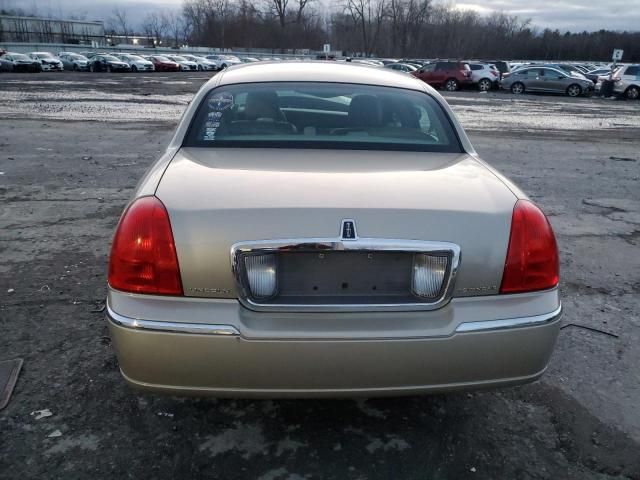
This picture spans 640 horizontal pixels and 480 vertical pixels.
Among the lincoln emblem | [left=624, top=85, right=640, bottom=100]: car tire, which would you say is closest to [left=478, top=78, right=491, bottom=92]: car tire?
[left=624, top=85, right=640, bottom=100]: car tire

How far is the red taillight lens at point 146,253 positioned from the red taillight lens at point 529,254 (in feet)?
4.26

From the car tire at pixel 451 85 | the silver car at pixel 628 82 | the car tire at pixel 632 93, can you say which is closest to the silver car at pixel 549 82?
the silver car at pixel 628 82

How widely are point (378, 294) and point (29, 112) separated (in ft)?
55.5

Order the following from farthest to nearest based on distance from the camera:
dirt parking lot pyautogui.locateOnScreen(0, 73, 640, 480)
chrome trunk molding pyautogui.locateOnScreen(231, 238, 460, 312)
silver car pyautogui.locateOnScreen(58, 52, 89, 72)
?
silver car pyautogui.locateOnScreen(58, 52, 89, 72), dirt parking lot pyautogui.locateOnScreen(0, 73, 640, 480), chrome trunk molding pyautogui.locateOnScreen(231, 238, 460, 312)

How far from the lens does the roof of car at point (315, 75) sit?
3504 millimetres

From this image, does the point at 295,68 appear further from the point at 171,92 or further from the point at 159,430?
the point at 171,92

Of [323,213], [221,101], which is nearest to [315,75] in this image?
[221,101]

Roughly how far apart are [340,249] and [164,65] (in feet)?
181

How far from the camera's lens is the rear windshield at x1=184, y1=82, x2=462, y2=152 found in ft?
9.94

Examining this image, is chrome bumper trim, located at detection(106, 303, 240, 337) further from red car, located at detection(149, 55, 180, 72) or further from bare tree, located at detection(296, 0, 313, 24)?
bare tree, located at detection(296, 0, 313, 24)

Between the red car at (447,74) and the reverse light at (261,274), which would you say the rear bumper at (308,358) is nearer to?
the reverse light at (261,274)

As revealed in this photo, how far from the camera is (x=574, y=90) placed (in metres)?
29.2

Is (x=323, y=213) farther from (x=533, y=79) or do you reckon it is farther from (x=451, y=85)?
(x=451, y=85)

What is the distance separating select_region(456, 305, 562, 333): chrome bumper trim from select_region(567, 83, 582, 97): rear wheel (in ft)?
100
